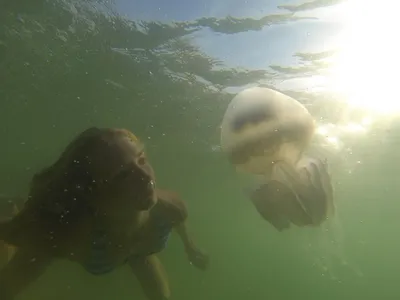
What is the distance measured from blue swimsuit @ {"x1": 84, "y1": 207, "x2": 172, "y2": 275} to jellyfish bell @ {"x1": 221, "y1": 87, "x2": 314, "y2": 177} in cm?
153

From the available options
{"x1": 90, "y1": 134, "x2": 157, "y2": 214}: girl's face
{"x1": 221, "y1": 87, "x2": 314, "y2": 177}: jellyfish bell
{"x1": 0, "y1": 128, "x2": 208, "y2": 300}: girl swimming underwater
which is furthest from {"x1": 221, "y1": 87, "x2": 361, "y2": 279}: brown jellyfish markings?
{"x1": 90, "y1": 134, "x2": 157, "y2": 214}: girl's face

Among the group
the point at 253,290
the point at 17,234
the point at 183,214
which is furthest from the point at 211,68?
the point at 253,290

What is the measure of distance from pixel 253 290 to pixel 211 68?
104391 millimetres

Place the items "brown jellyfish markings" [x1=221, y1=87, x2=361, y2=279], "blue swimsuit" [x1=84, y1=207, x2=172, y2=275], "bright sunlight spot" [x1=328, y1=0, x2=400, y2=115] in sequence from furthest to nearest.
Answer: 1. "bright sunlight spot" [x1=328, y1=0, x2=400, y2=115]
2. "brown jellyfish markings" [x1=221, y1=87, x2=361, y2=279]
3. "blue swimsuit" [x1=84, y1=207, x2=172, y2=275]

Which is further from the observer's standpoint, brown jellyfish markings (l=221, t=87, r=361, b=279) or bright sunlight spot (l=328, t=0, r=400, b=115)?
bright sunlight spot (l=328, t=0, r=400, b=115)

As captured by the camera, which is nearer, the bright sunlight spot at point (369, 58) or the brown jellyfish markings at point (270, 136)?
the brown jellyfish markings at point (270, 136)

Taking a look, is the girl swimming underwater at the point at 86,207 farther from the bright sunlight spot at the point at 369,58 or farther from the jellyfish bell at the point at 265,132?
the bright sunlight spot at the point at 369,58

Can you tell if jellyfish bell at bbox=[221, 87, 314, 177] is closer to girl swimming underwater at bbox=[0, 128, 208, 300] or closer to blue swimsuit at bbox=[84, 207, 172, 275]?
blue swimsuit at bbox=[84, 207, 172, 275]

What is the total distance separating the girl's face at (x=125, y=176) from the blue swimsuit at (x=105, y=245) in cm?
63

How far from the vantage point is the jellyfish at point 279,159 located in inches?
215

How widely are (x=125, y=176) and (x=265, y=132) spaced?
8.02 ft

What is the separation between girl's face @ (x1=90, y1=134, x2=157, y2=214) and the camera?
4.14m

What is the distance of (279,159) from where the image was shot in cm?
596

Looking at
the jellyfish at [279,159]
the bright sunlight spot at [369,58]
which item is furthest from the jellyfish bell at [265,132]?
the bright sunlight spot at [369,58]
